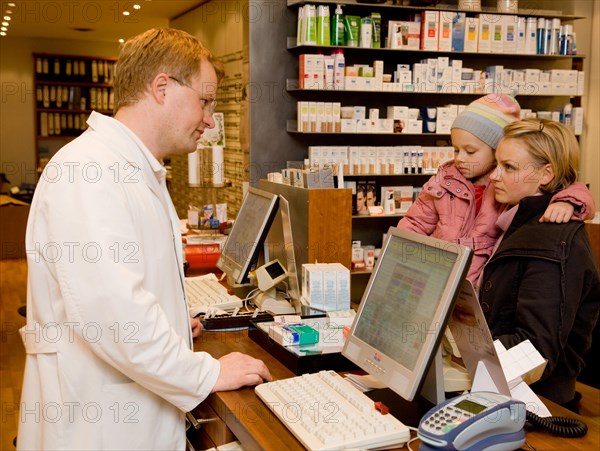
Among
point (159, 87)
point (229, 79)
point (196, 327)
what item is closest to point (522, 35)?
Result: point (229, 79)

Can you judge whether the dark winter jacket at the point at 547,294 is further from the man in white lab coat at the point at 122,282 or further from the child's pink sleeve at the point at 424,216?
the child's pink sleeve at the point at 424,216

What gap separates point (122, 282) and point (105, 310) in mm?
74

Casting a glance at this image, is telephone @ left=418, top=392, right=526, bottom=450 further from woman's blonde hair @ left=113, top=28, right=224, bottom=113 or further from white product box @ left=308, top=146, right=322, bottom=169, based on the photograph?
white product box @ left=308, top=146, right=322, bottom=169

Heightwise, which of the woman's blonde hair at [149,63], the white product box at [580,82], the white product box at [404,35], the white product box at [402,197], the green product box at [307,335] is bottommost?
the green product box at [307,335]

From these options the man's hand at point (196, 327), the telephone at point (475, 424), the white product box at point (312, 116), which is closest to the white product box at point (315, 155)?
the white product box at point (312, 116)

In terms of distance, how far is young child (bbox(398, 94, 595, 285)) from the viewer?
268cm

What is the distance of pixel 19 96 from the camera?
12.8m

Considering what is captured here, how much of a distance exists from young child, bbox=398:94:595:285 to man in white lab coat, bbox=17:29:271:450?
1.15m

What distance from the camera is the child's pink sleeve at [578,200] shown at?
2180 millimetres

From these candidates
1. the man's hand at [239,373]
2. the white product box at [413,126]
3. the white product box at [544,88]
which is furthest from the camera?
the white product box at [544,88]

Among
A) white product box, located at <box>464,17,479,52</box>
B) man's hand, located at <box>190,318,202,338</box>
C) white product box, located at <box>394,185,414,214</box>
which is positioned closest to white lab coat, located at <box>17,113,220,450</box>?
man's hand, located at <box>190,318,202,338</box>

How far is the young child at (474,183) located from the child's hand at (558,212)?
0.49 metres

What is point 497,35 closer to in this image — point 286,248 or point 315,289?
point 286,248

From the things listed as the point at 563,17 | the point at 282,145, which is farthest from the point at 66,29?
the point at 563,17
